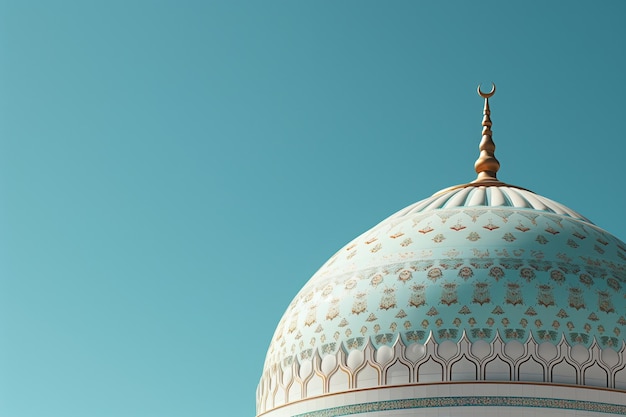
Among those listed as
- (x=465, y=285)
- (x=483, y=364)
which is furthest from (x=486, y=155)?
(x=483, y=364)

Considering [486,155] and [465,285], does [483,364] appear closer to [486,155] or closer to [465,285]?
[465,285]

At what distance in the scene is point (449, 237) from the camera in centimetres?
1844

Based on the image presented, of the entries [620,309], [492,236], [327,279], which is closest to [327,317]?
[327,279]

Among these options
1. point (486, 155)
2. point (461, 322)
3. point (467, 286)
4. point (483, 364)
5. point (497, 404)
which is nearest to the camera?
point (497, 404)

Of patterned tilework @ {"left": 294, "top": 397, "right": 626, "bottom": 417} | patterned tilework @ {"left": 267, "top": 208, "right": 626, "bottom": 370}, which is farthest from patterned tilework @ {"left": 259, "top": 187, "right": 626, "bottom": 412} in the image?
patterned tilework @ {"left": 294, "top": 397, "right": 626, "bottom": 417}

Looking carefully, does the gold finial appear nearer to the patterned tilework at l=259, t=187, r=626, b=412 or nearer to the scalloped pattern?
the patterned tilework at l=259, t=187, r=626, b=412

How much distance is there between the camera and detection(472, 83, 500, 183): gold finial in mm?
20938

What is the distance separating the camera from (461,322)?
17.2 m

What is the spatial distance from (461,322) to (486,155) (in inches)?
180

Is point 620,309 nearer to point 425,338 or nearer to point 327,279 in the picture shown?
point 425,338

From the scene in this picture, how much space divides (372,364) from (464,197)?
3571 mm

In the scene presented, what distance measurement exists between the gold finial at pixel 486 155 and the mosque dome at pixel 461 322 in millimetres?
1739

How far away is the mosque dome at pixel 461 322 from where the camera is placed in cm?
1691

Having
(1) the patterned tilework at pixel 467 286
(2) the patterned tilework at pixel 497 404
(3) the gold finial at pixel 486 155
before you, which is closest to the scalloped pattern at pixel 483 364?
(1) the patterned tilework at pixel 467 286
